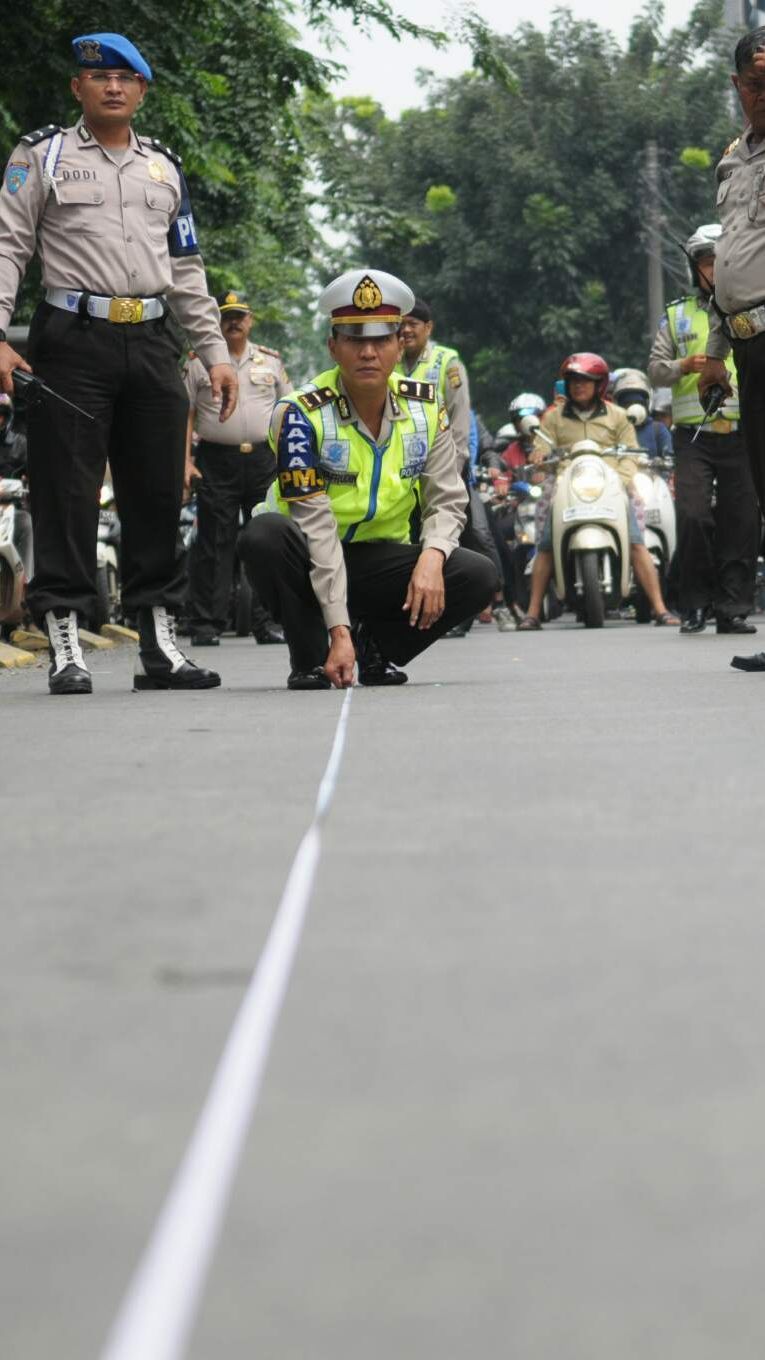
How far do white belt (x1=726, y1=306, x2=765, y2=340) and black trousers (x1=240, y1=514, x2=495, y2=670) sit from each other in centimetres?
120

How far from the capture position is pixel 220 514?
49.8 feet

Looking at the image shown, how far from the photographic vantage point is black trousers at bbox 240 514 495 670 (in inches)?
344

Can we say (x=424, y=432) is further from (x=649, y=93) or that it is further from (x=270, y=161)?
(x=649, y=93)

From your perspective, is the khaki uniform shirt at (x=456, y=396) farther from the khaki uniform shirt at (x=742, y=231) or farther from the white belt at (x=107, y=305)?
the white belt at (x=107, y=305)

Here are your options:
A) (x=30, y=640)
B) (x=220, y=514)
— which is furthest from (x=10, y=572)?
(x=220, y=514)

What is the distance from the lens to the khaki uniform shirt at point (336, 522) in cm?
850

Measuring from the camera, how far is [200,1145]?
2.53m

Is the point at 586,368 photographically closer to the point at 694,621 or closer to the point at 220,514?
the point at 220,514

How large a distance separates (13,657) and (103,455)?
10.8 ft

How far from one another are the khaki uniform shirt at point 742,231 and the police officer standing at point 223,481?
19.3 ft

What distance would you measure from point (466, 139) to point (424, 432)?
4789 cm

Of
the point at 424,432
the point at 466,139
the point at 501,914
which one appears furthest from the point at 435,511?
the point at 466,139

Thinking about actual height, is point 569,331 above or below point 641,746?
above

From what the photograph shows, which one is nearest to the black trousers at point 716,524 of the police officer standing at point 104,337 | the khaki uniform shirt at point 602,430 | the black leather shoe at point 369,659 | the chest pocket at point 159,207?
the khaki uniform shirt at point 602,430
